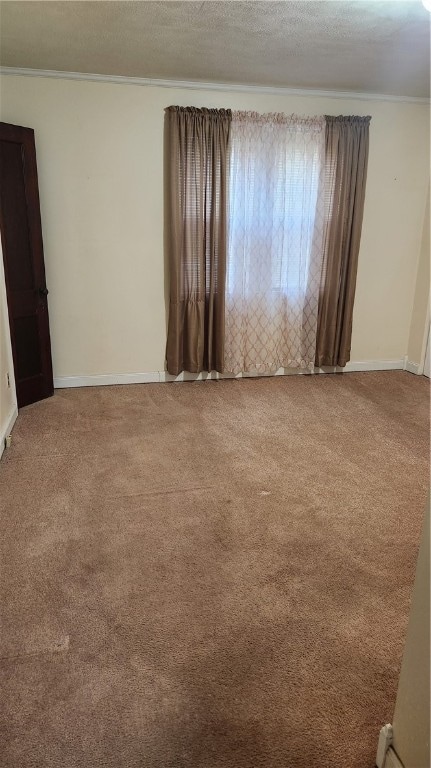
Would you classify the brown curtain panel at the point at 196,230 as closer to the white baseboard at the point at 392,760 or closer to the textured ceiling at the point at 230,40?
the textured ceiling at the point at 230,40

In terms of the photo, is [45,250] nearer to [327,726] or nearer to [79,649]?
[79,649]

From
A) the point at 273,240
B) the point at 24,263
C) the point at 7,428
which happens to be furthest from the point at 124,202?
the point at 7,428

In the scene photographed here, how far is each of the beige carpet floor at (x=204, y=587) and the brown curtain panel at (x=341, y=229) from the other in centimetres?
125

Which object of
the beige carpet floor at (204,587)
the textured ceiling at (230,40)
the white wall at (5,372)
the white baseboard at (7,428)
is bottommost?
the beige carpet floor at (204,587)

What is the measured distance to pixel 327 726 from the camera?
149 cm

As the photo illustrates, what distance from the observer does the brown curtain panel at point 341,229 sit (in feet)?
14.1

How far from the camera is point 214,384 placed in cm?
461

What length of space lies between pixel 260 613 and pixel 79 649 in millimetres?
680

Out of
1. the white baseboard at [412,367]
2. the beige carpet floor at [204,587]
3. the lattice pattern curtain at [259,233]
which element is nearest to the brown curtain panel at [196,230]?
the lattice pattern curtain at [259,233]

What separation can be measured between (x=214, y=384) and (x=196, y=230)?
4.56 ft

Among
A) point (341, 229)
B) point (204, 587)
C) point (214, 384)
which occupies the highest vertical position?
point (341, 229)

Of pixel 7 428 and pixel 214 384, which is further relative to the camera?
pixel 214 384

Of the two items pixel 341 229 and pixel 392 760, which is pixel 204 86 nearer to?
pixel 341 229

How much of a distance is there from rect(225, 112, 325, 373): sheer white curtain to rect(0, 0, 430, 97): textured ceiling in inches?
16.6
